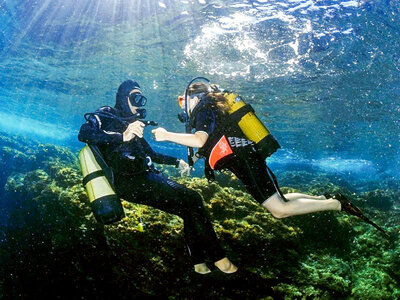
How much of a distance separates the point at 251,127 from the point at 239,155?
0.47m

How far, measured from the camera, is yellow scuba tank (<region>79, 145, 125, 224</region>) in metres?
3.08

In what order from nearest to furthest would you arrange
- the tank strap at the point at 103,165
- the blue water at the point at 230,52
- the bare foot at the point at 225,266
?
the bare foot at the point at 225,266, the tank strap at the point at 103,165, the blue water at the point at 230,52

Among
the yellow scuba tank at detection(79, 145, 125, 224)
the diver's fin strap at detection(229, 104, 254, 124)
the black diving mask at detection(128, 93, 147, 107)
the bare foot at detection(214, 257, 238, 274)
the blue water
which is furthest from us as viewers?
the blue water

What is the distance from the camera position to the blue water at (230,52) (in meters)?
9.95

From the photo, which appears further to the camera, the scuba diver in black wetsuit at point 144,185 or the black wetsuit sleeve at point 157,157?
the black wetsuit sleeve at point 157,157

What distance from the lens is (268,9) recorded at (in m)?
9.55

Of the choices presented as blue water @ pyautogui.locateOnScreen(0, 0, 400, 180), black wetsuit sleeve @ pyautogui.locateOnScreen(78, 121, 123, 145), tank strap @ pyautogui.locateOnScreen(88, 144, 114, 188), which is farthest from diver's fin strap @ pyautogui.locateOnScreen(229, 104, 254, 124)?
blue water @ pyautogui.locateOnScreen(0, 0, 400, 180)

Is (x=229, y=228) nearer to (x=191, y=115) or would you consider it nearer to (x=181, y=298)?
(x=181, y=298)

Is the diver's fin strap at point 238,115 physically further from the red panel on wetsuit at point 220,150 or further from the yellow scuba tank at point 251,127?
the red panel on wetsuit at point 220,150

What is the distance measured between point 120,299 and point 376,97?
62.3ft

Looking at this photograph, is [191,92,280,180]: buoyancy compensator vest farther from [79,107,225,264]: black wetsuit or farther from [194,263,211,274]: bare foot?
[194,263,211,274]: bare foot

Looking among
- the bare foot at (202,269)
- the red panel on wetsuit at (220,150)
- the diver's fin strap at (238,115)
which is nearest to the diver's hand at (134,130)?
the red panel on wetsuit at (220,150)

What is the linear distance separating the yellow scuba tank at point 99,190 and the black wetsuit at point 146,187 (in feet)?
0.84

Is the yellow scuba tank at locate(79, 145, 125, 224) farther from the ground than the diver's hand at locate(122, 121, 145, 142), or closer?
closer
